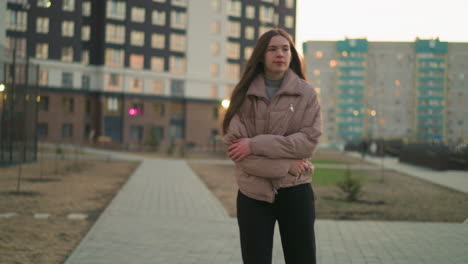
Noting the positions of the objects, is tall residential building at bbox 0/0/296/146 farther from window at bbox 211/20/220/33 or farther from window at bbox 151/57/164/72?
window at bbox 211/20/220/33

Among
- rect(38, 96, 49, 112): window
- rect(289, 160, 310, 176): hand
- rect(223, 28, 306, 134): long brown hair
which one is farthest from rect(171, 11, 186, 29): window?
rect(289, 160, 310, 176): hand

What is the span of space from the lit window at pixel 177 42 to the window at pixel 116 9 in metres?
5.54

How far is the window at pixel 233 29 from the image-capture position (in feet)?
167

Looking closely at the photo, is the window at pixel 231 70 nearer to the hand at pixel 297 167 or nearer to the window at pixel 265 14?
the window at pixel 265 14

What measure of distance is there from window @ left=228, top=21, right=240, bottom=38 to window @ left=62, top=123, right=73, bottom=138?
19268 mm

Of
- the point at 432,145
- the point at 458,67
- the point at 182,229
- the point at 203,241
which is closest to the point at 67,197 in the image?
the point at 182,229

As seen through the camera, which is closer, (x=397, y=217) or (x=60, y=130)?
(x=397, y=217)

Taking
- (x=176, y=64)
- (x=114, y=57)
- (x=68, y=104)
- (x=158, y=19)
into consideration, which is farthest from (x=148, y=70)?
(x=68, y=104)

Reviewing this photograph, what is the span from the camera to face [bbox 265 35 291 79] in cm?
300

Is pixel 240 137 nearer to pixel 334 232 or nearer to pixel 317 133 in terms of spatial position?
pixel 317 133

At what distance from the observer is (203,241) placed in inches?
242

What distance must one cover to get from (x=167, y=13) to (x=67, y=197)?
39867 millimetres

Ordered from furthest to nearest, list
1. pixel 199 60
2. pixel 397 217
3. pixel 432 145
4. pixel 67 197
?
1. pixel 199 60
2. pixel 432 145
3. pixel 67 197
4. pixel 397 217

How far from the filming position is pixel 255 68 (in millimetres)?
3133
